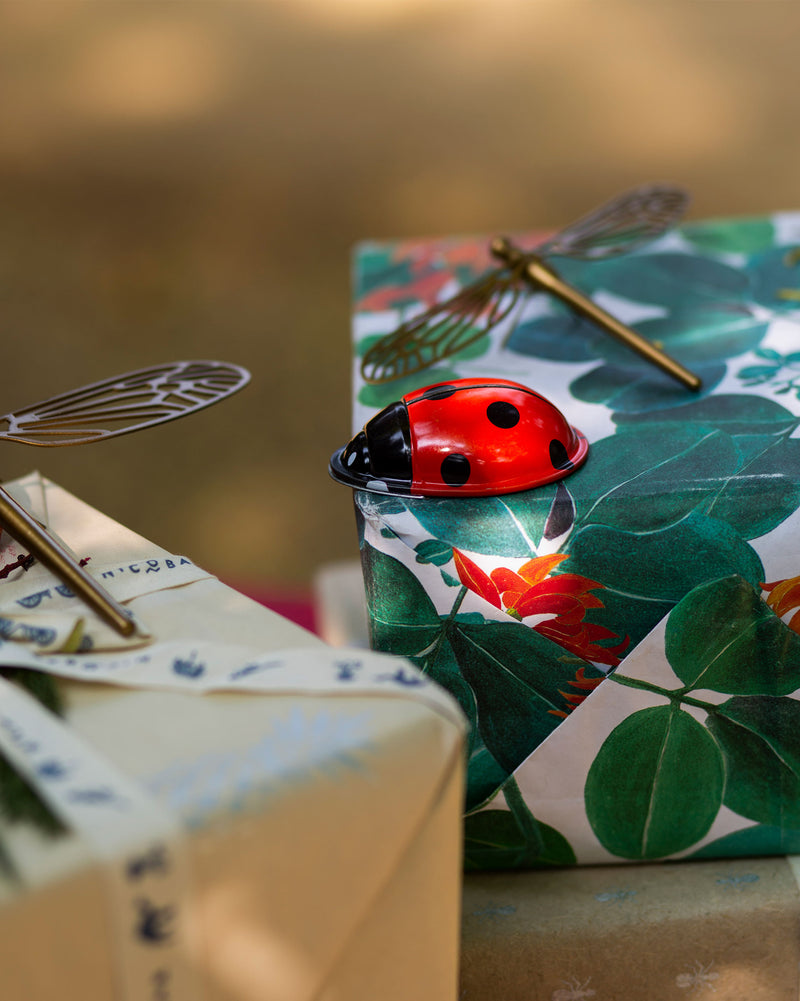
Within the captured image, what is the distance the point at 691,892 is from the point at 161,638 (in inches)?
9.4

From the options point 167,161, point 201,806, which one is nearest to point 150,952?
point 201,806

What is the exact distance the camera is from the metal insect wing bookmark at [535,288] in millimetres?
506

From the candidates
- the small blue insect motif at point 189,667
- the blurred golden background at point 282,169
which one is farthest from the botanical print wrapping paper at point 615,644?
the blurred golden background at point 282,169

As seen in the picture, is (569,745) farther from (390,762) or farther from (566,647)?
(390,762)

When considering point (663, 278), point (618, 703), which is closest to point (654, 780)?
point (618, 703)

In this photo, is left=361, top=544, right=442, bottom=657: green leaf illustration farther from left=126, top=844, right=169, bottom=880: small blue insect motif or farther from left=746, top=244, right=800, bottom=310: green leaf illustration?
left=746, top=244, right=800, bottom=310: green leaf illustration

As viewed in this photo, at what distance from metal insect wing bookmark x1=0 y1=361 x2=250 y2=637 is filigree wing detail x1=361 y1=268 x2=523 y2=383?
0.33 ft

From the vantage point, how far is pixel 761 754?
0.40 m

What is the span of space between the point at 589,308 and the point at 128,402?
274mm

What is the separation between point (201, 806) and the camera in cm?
24

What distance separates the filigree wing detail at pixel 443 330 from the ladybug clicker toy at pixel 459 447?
0.09 metres

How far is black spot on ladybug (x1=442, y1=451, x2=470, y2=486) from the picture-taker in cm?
40

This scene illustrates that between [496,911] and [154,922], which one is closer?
[154,922]

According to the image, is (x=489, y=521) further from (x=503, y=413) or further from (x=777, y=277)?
(x=777, y=277)
